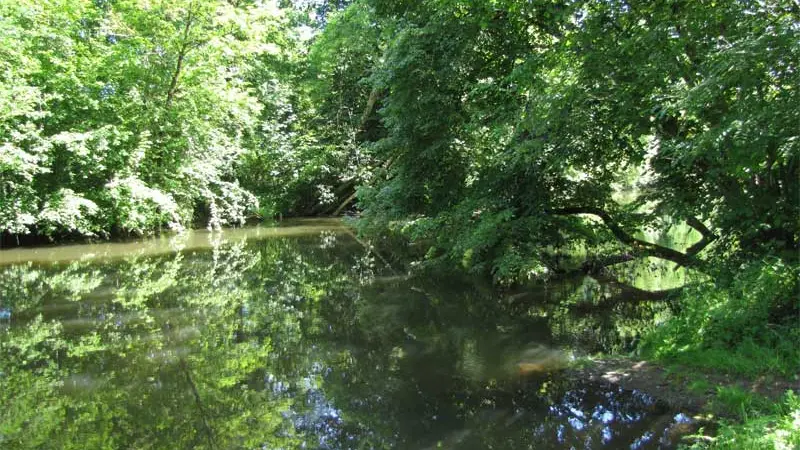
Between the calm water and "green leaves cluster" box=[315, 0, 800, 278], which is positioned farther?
"green leaves cluster" box=[315, 0, 800, 278]

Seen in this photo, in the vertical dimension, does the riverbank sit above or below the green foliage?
below

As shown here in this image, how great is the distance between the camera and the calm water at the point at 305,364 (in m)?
4.66

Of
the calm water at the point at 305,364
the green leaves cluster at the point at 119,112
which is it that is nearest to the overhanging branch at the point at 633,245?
the calm water at the point at 305,364

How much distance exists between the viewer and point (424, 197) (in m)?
11.0

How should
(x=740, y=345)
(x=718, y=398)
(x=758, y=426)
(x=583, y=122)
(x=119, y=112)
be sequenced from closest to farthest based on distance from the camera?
(x=758, y=426)
(x=718, y=398)
(x=740, y=345)
(x=583, y=122)
(x=119, y=112)

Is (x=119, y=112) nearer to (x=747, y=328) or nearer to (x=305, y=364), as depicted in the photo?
(x=305, y=364)

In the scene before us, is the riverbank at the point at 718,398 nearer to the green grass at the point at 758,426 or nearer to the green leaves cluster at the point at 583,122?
the green grass at the point at 758,426

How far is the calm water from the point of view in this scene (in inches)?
184

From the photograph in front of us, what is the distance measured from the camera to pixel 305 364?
6410mm

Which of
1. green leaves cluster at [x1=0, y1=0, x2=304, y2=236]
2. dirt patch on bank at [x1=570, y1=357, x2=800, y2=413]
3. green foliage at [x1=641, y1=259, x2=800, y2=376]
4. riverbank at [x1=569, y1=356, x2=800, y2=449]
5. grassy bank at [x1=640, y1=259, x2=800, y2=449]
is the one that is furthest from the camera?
green leaves cluster at [x1=0, y1=0, x2=304, y2=236]

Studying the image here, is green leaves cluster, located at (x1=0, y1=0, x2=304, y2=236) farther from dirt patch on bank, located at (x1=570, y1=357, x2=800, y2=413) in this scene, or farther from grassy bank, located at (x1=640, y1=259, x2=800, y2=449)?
grassy bank, located at (x1=640, y1=259, x2=800, y2=449)

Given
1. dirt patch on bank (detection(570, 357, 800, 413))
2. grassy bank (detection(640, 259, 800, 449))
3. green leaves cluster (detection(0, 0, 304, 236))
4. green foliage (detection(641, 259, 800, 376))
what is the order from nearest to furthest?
grassy bank (detection(640, 259, 800, 449))
dirt patch on bank (detection(570, 357, 800, 413))
green foliage (detection(641, 259, 800, 376))
green leaves cluster (detection(0, 0, 304, 236))

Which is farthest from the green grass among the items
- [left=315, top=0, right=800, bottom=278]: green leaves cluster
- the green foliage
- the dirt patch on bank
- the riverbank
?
[left=315, top=0, right=800, bottom=278]: green leaves cluster

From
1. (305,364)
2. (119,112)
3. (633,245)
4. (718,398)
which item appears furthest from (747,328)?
(119,112)
